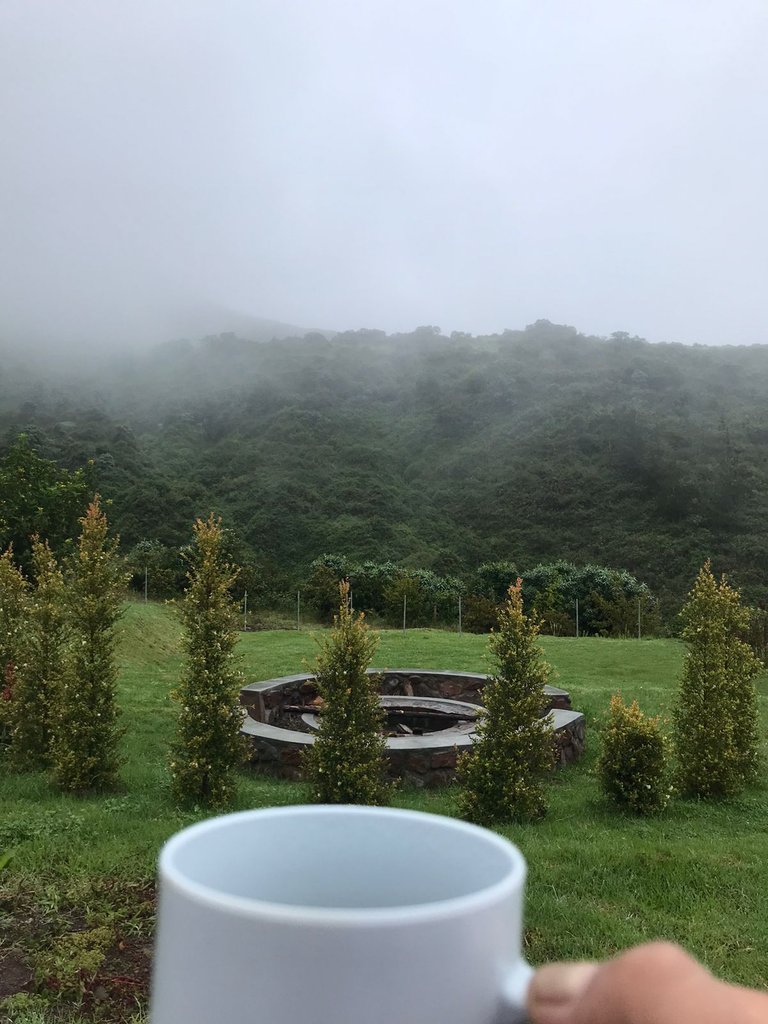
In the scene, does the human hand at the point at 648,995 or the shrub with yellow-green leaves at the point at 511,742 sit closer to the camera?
the human hand at the point at 648,995

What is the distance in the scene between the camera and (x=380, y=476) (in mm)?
35500

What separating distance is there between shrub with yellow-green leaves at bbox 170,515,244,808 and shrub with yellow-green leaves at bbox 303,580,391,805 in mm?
607

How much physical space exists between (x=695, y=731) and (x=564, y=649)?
6.83m

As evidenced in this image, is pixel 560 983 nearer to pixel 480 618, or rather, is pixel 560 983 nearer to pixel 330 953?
pixel 330 953

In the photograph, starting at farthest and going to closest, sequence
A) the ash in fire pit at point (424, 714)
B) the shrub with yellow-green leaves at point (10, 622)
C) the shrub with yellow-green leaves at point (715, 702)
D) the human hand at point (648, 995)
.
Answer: the ash in fire pit at point (424, 714) → the shrub with yellow-green leaves at point (10, 622) → the shrub with yellow-green leaves at point (715, 702) → the human hand at point (648, 995)

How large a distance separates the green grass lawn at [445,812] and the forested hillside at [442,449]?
20.2 metres

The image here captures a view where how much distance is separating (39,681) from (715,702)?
556 centimetres

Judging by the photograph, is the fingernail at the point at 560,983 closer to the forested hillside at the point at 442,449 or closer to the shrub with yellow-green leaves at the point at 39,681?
the shrub with yellow-green leaves at the point at 39,681

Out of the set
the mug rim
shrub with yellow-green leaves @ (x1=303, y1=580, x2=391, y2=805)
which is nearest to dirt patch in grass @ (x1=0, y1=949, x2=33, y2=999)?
shrub with yellow-green leaves @ (x1=303, y1=580, x2=391, y2=805)

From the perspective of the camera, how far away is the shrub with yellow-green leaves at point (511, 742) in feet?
16.5

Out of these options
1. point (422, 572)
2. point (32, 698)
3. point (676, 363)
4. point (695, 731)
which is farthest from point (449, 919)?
point (676, 363)

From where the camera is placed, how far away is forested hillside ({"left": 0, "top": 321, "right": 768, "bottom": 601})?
28.2 m

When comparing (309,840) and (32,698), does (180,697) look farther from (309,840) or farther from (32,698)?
(309,840)

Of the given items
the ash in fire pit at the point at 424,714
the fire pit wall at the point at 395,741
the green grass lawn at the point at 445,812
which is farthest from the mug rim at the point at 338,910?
the ash in fire pit at the point at 424,714
